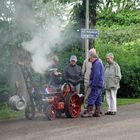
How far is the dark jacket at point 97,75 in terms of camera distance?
1588cm

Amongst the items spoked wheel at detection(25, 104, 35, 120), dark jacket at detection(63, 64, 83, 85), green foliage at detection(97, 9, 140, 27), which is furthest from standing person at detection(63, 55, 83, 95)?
green foliage at detection(97, 9, 140, 27)

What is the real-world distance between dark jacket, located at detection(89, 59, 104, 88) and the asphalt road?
2.94 ft

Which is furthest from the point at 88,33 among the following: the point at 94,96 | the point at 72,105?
the point at 72,105

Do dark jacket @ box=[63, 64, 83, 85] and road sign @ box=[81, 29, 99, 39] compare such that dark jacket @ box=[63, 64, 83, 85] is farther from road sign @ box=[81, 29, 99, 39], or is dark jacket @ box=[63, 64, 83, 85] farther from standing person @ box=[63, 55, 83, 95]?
road sign @ box=[81, 29, 99, 39]

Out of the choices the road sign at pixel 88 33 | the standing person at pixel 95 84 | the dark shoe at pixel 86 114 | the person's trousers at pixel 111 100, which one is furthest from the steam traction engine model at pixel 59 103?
the road sign at pixel 88 33

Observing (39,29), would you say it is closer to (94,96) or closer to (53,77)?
(53,77)

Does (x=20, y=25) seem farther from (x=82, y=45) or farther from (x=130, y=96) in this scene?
(x=130, y=96)

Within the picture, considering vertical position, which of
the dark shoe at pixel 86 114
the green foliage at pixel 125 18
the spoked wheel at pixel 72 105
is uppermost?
the green foliage at pixel 125 18

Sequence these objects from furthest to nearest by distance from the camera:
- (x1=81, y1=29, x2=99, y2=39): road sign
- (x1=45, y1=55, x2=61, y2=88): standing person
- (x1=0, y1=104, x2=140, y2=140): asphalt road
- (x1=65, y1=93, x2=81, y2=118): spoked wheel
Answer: (x1=81, y1=29, x2=99, y2=39): road sign, (x1=45, y1=55, x2=61, y2=88): standing person, (x1=65, y1=93, x2=81, y2=118): spoked wheel, (x1=0, y1=104, x2=140, y2=140): asphalt road

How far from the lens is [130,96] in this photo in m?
24.7

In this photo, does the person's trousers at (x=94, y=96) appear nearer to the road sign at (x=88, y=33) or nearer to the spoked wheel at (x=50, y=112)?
the spoked wheel at (x=50, y=112)

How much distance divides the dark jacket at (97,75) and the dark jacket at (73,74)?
2.49 feet

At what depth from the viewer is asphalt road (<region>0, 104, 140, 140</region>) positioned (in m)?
11.9

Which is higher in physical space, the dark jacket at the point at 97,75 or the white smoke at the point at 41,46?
the white smoke at the point at 41,46
